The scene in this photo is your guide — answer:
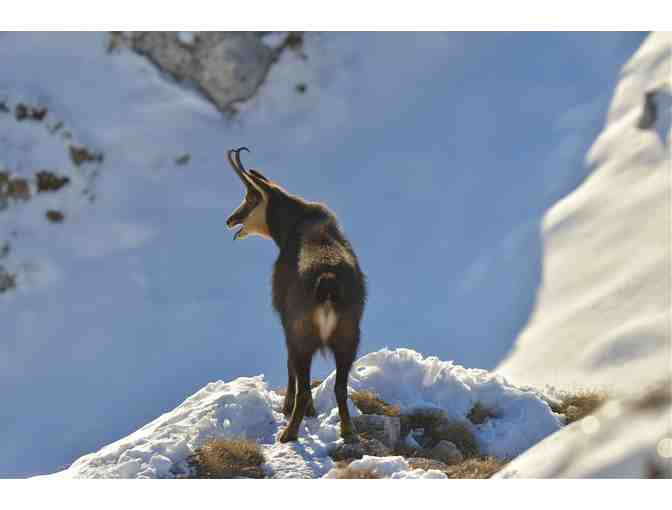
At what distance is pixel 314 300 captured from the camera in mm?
9344

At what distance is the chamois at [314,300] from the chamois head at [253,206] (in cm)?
33

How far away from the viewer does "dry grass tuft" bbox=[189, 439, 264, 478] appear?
9219mm

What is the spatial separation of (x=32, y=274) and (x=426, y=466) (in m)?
16.7

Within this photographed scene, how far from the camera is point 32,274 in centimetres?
2342

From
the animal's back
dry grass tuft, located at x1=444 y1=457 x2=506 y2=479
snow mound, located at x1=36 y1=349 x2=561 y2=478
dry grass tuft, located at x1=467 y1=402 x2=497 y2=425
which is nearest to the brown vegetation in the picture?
snow mound, located at x1=36 y1=349 x2=561 y2=478

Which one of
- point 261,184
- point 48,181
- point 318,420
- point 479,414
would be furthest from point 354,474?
point 48,181

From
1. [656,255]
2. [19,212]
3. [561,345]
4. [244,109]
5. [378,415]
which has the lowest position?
[378,415]

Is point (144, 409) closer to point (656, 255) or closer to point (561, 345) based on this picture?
point (561, 345)

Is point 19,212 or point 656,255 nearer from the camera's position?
point 656,255

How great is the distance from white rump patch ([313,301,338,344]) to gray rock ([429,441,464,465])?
1971mm

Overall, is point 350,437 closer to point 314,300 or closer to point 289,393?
point 289,393

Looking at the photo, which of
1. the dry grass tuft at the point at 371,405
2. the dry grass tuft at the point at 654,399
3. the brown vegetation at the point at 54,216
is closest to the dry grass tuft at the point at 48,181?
the brown vegetation at the point at 54,216

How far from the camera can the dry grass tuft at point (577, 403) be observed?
39.0ft
